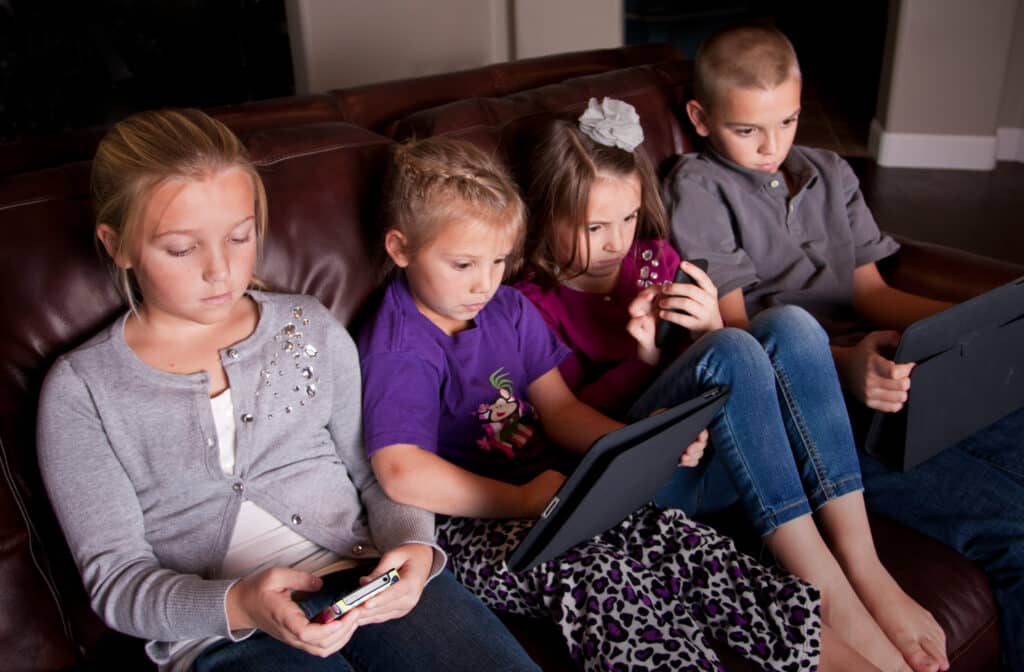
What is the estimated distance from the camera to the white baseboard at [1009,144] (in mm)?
4724

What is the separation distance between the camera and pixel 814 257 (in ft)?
6.54

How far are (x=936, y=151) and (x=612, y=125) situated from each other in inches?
147

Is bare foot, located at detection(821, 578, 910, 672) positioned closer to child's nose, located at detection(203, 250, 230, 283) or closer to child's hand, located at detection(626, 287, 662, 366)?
child's hand, located at detection(626, 287, 662, 366)

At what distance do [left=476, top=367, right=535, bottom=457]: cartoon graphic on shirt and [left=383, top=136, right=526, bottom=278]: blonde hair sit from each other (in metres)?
0.27

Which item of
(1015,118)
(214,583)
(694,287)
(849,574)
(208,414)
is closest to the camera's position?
(214,583)

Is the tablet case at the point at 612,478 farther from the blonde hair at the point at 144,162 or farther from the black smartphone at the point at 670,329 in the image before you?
the blonde hair at the point at 144,162

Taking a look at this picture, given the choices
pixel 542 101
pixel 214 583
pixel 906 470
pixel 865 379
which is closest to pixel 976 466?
pixel 906 470

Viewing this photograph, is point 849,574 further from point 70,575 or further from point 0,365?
point 0,365

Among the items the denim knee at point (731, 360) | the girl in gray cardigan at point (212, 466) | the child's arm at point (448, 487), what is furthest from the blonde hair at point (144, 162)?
the denim knee at point (731, 360)

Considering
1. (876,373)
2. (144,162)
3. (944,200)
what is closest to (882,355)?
(876,373)

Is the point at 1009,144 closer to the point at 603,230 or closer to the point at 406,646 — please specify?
the point at 603,230

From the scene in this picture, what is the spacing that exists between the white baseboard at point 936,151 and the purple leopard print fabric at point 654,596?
4021 mm

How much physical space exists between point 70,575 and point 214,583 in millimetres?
292

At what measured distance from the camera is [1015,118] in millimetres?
4691
